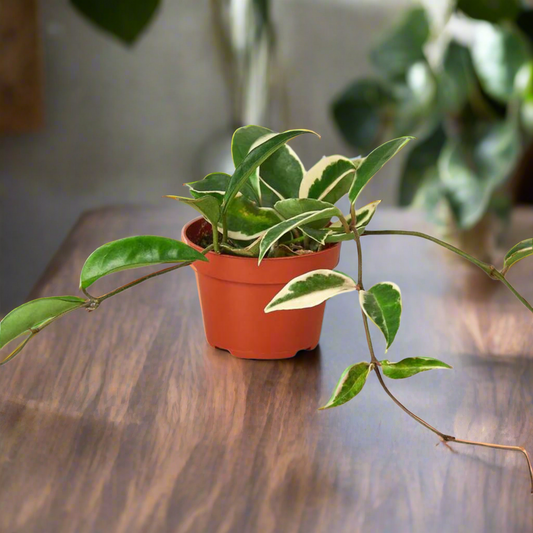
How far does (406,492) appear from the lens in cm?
44

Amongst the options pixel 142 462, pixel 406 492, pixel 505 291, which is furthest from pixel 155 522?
pixel 505 291

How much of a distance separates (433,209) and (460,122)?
22cm

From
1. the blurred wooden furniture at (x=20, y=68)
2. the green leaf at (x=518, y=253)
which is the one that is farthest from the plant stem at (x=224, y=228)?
the blurred wooden furniture at (x=20, y=68)

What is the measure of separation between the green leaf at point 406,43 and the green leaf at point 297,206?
A: 3.16 feet

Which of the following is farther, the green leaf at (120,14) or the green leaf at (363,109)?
the green leaf at (363,109)

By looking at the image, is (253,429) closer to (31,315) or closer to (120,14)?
(31,315)

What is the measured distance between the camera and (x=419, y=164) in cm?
140

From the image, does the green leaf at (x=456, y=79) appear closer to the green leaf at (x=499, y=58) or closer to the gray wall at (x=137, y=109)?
the green leaf at (x=499, y=58)

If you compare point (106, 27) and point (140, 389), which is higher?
point (106, 27)

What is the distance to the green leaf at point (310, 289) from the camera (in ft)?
1.63

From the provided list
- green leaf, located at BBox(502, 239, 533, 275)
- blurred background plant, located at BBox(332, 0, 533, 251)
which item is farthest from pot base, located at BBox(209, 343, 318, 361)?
blurred background plant, located at BBox(332, 0, 533, 251)

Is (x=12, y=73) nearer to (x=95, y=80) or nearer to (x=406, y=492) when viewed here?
(x=95, y=80)

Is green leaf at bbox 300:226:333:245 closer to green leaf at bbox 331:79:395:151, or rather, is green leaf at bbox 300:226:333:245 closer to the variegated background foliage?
the variegated background foliage

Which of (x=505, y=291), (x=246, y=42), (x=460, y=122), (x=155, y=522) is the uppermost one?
(x=246, y=42)
